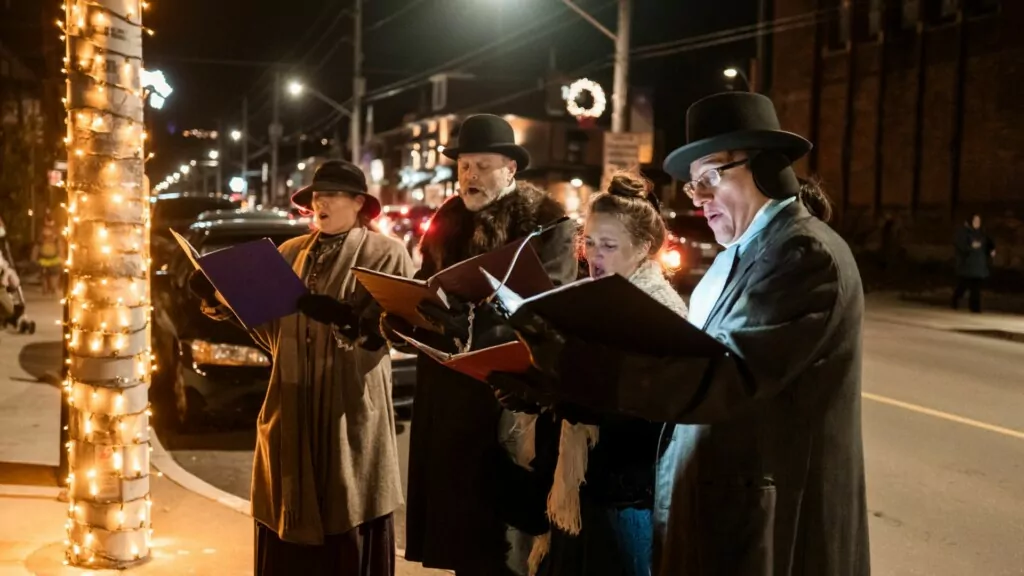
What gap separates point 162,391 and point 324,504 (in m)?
5.76

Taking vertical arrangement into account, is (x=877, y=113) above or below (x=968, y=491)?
above

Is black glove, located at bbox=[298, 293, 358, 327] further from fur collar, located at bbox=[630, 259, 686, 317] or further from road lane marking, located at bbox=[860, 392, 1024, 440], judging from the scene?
road lane marking, located at bbox=[860, 392, 1024, 440]

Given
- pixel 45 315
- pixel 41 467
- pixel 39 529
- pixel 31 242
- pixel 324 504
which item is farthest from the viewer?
pixel 31 242

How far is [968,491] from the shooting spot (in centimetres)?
654

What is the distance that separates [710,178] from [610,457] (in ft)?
3.32

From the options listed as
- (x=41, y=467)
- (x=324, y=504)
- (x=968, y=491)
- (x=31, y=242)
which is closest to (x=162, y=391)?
(x=41, y=467)

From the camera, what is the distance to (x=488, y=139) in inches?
149

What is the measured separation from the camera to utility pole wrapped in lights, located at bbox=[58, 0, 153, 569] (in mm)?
4363

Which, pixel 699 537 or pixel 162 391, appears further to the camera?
pixel 162 391

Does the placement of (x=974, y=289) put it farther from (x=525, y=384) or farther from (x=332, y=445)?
(x=525, y=384)

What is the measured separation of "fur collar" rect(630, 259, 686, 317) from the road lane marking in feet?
17.4

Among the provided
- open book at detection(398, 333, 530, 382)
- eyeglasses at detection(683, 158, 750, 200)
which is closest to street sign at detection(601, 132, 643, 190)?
eyeglasses at detection(683, 158, 750, 200)

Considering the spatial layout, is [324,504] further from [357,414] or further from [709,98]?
[709,98]

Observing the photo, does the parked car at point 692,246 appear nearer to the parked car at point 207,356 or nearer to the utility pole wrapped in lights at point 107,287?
the parked car at point 207,356
